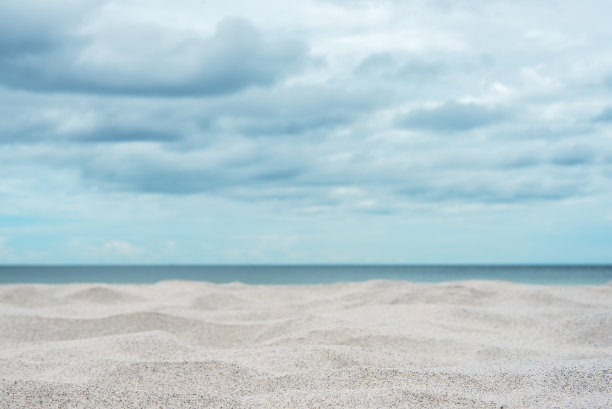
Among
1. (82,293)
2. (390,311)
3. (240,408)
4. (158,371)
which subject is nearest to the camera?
(240,408)

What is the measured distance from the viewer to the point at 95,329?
8.03 meters

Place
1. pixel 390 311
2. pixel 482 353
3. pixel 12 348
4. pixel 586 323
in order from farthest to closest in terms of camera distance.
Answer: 1. pixel 390 311
2. pixel 586 323
3. pixel 12 348
4. pixel 482 353

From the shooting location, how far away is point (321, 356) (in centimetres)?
520

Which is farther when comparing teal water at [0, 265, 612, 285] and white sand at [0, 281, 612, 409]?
teal water at [0, 265, 612, 285]

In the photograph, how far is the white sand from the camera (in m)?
3.80

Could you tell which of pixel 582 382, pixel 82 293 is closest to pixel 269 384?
pixel 582 382

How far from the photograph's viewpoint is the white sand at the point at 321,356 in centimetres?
380

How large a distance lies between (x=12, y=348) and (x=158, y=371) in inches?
104

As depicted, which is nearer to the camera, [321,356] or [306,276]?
[321,356]

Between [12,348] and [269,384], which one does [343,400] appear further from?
[12,348]

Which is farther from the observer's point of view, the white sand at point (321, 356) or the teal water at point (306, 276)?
the teal water at point (306, 276)

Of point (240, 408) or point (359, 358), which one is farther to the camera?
point (359, 358)

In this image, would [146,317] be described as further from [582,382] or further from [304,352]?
[582,382]

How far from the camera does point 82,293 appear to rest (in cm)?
1260
